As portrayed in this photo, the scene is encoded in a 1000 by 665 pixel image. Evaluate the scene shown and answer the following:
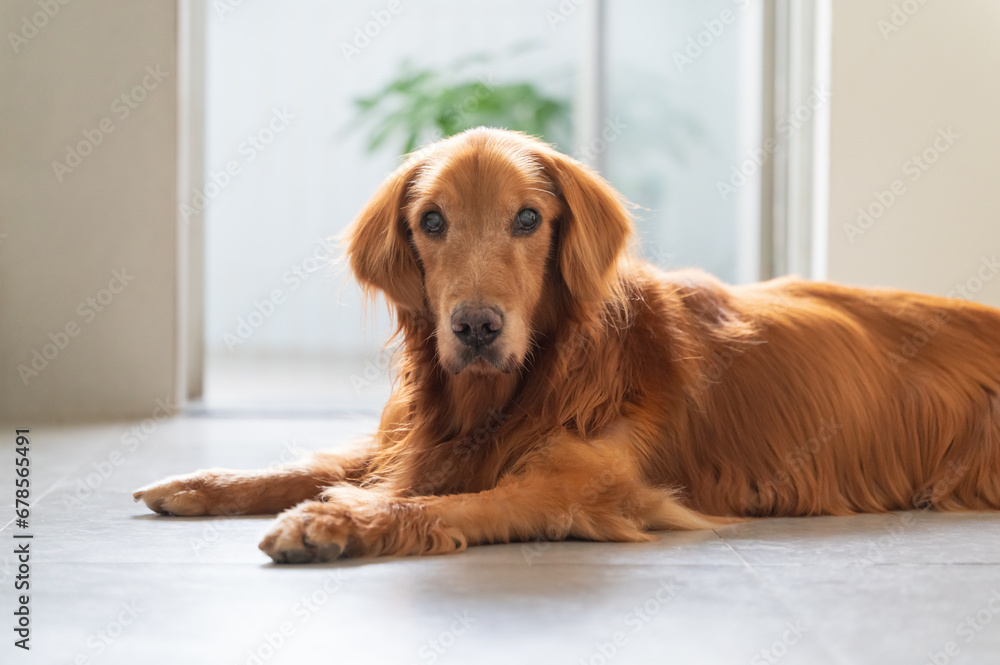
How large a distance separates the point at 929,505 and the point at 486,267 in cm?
144

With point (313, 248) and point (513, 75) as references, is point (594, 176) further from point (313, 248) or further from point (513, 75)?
point (313, 248)

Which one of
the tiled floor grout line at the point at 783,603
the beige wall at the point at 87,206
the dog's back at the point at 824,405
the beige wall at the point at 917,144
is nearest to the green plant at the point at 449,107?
the beige wall at the point at 87,206

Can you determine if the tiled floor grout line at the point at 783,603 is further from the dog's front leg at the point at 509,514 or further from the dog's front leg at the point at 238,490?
the dog's front leg at the point at 238,490

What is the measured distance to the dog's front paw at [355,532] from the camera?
1.93m

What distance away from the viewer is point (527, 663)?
1395mm

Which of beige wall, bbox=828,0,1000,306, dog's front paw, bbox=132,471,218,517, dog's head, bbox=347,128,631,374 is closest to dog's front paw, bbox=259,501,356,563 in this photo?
dog's head, bbox=347,128,631,374

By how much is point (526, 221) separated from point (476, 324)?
1.15 feet

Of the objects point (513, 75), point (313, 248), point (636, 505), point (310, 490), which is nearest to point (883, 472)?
point (636, 505)

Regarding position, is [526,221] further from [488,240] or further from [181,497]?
[181,497]

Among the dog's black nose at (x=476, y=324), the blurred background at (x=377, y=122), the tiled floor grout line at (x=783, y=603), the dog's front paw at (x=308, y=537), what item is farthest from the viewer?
the blurred background at (x=377, y=122)

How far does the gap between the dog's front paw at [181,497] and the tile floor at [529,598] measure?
61 millimetres

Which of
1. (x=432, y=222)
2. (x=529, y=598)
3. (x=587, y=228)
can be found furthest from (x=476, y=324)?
(x=529, y=598)

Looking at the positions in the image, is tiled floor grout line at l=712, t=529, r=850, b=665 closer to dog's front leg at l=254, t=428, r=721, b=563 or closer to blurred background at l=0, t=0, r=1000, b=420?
dog's front leg at l=254, t=428, r=721, b=563

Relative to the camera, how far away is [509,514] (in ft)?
6.89
